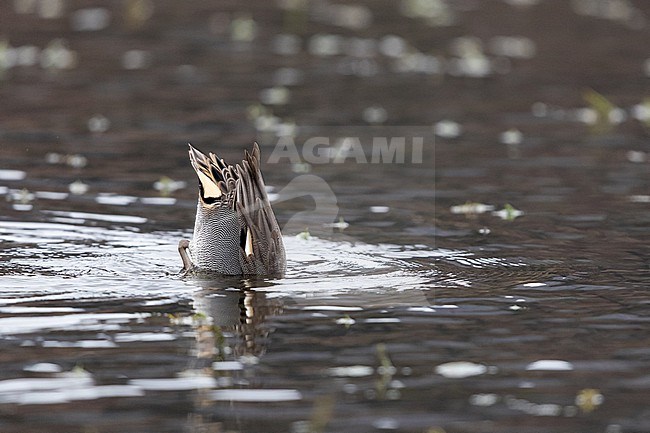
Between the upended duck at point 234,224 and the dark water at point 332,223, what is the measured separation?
0.59 feet

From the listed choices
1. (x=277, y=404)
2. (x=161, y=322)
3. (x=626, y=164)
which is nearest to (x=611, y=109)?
(x=626, y=164)

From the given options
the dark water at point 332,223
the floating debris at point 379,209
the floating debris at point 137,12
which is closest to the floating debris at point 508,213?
the dark water at point 332,223

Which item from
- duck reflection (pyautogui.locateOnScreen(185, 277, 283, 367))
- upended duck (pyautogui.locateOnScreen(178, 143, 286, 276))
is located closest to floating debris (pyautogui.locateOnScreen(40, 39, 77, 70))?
upended duck (pyautogui.locateOnScreen(178, 143, 286, 276))

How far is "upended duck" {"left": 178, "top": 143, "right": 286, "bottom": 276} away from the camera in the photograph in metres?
10.8

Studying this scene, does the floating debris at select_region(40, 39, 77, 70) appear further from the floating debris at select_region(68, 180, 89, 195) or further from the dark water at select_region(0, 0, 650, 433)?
the floating debris at select_region(68, 180, 89, 195)

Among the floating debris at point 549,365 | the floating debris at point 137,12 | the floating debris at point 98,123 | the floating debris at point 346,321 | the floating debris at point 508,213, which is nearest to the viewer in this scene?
the floating debris at point 549,365

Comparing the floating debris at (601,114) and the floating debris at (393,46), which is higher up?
the floating debris at (393,46)

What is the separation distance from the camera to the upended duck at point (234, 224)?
1077cm

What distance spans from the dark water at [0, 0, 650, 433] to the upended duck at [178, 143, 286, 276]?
18 centimetres

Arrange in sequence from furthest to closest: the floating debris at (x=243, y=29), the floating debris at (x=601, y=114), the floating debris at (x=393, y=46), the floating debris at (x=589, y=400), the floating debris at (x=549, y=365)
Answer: the floating debris at (x=243, y=29) → the floating debris at (x=393, y=46) → the floating debris at (x=601, y=114) → the floating debris at (x=549, y=365) → the floating debris at (x=589, y=400)

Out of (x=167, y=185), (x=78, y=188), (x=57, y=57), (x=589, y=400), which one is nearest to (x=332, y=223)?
(x=167, y=185)

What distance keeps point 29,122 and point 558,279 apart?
944 cm

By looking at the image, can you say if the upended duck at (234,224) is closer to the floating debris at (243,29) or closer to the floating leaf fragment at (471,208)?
the floating leaf fragment at (471,208)

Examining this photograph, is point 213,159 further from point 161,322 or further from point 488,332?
point 488,332
